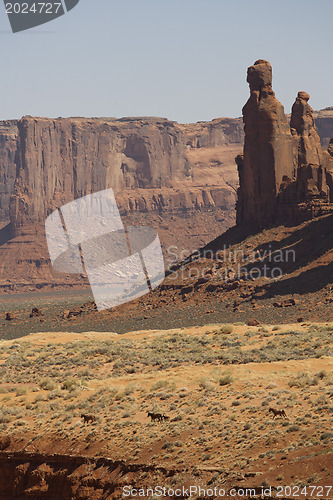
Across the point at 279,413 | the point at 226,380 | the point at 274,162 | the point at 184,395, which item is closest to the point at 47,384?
the point at 184,395

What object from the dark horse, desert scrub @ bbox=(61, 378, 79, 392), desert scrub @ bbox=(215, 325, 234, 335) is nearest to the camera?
the dark horse

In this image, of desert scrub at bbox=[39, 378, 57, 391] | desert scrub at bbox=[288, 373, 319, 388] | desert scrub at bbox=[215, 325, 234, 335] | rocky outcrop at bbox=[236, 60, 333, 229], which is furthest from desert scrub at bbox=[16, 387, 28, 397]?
rocky outcrop at bbox=[236, 60, 333, 229]

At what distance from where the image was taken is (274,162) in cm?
8300

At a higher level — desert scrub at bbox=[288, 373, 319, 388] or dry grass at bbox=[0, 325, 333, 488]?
desert scrub at bbox=[288, 373, 319, 388]

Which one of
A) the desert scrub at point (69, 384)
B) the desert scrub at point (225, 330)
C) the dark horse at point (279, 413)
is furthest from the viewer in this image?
the desert scrub at point (225, 330)

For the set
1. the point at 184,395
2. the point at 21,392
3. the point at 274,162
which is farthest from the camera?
the point at 274,162

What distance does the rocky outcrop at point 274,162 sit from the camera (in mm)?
80938

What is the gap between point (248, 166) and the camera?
85.9 m

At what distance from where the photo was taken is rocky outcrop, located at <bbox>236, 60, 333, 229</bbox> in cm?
8094

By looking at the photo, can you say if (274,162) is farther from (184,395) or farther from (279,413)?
(279,413)

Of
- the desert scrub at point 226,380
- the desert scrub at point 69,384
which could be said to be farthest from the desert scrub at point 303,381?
the desert scrub at point 69,384

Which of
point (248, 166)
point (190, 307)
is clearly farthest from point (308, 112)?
point (190, 307)

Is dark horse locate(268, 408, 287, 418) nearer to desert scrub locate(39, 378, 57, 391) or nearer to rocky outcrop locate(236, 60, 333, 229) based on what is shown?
desert scrub locate(39, 378, 57, 391)

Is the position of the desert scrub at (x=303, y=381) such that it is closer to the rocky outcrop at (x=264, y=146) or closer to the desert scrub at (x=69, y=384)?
the desert scrub at (x=69, y=384)
